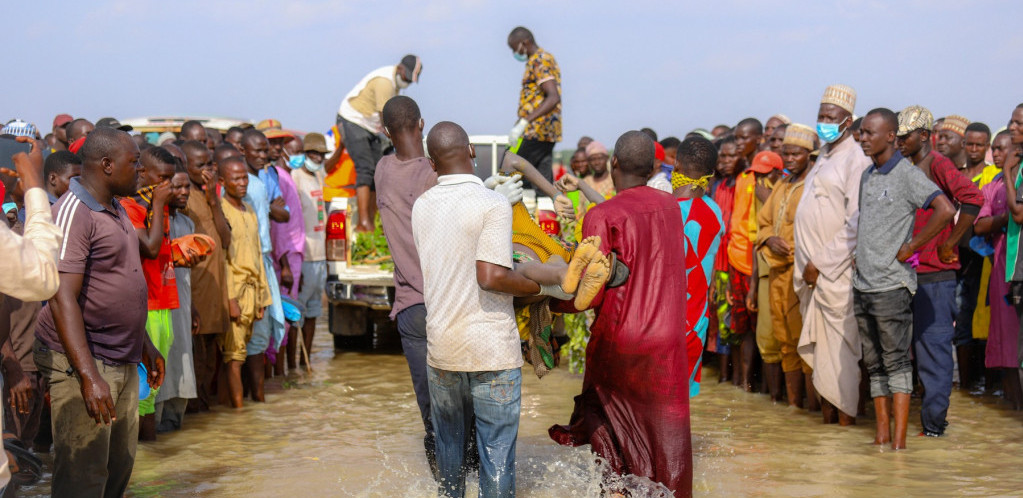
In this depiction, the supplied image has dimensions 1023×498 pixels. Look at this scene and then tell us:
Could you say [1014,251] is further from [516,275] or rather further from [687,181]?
[516,275]

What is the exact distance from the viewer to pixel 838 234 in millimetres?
7168

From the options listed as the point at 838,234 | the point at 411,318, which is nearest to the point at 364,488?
the point at 411,318

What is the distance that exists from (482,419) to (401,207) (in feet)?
5.06

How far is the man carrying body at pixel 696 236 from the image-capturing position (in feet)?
18.4

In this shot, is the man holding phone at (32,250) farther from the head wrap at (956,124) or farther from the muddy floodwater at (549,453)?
the head wrap at (956,124)

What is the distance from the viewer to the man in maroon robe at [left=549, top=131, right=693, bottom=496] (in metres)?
4.82

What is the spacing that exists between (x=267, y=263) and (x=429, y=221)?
14.6 feet

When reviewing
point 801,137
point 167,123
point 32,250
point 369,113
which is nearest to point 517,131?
point 369,113

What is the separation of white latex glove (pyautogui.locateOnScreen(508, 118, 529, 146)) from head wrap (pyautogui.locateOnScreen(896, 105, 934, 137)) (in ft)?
13.5

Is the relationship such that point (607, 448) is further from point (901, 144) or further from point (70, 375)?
point (901, 144)

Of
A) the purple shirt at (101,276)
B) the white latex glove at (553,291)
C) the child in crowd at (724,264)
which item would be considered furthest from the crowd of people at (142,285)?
the child in crowd at (724,264)

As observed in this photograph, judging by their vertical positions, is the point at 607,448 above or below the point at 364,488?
above

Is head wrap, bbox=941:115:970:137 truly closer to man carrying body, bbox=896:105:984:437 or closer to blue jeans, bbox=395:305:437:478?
man carrying body, bbox=896:105:984:437

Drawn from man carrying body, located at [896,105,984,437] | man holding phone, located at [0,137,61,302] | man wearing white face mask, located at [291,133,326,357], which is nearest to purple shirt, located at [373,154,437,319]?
man holding phone, located at [0,137,61,302]
